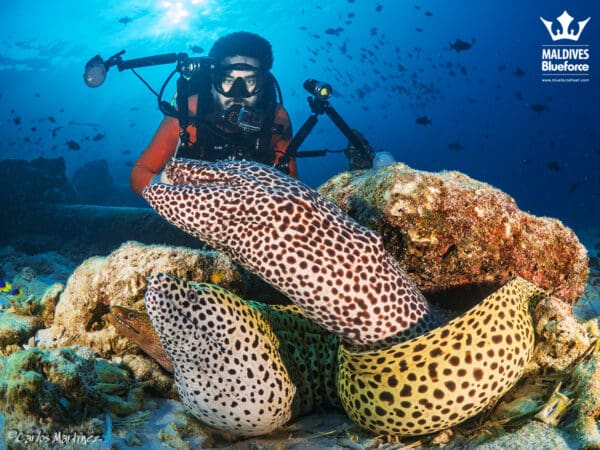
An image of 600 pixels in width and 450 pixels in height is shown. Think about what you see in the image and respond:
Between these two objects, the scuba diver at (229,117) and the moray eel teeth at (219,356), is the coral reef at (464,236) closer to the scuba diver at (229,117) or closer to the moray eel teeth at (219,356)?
the moray eel teeth at (219,356)

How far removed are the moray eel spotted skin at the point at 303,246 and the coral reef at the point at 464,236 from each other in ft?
2.18

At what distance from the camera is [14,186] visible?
1338 cm

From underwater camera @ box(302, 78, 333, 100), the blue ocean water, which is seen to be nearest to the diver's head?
underwater camera @ box(302, 78, 333, 100)

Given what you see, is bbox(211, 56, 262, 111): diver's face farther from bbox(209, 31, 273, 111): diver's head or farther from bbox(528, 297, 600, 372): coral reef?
bbox(528, 297, 600, 372): coral reef

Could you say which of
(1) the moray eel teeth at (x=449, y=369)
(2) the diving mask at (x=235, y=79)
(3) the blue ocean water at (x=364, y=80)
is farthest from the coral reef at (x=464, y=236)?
(3) the blue ocean water at (x=364, y=80)

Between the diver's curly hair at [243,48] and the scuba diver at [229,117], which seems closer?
the scuba diver at [229,117]

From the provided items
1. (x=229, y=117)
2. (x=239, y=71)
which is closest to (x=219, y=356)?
(x=229, y=117)

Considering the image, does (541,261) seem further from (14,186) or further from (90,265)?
(14,186)

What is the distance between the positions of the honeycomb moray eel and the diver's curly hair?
5.39 m

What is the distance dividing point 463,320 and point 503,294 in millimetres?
313

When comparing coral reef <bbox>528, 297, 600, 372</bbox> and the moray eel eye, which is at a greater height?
the moray eel eye

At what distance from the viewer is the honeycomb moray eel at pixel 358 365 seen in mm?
2027

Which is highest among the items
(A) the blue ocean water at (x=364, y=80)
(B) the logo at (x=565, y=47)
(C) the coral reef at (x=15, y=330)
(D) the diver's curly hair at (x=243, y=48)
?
(A) the blue ocean water at (x=364, y=80)

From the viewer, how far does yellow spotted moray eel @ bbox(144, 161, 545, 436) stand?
6.68ft
